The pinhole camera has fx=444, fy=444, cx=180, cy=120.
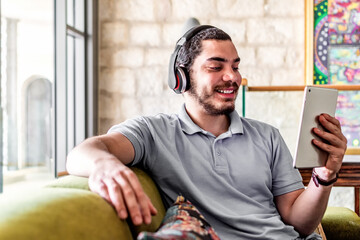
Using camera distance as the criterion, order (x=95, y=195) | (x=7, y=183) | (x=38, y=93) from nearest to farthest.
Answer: (x=95, y=195) < (x=7, y=183) < (x=38, y=93)

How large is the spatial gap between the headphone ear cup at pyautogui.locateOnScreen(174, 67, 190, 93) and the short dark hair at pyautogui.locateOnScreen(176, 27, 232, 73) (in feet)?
0.09

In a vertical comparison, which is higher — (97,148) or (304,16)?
(304,16)

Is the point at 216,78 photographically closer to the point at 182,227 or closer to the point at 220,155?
the point at 220,155

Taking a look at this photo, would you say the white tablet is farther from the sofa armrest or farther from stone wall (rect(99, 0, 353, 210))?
stone wall (rect(99, 0, 353, 210))

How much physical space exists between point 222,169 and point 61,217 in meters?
0.79

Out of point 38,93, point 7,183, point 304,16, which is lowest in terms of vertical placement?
point 7,183

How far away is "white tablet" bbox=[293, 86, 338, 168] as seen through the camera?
1.29m

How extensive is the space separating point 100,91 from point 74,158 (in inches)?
90.7

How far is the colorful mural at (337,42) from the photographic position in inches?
126

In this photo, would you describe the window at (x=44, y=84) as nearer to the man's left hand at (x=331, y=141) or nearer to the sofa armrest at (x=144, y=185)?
the sofa armrest at (x=144, y=185)

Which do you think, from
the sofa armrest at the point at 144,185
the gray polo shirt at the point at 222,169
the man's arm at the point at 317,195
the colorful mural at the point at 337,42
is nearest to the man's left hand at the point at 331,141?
the man's arm at the point at 317,195

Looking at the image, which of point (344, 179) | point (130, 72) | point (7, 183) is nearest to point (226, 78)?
point (344, 179)

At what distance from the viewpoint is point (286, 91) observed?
2738 mm

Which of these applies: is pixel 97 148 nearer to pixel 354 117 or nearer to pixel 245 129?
pixel 245 129
